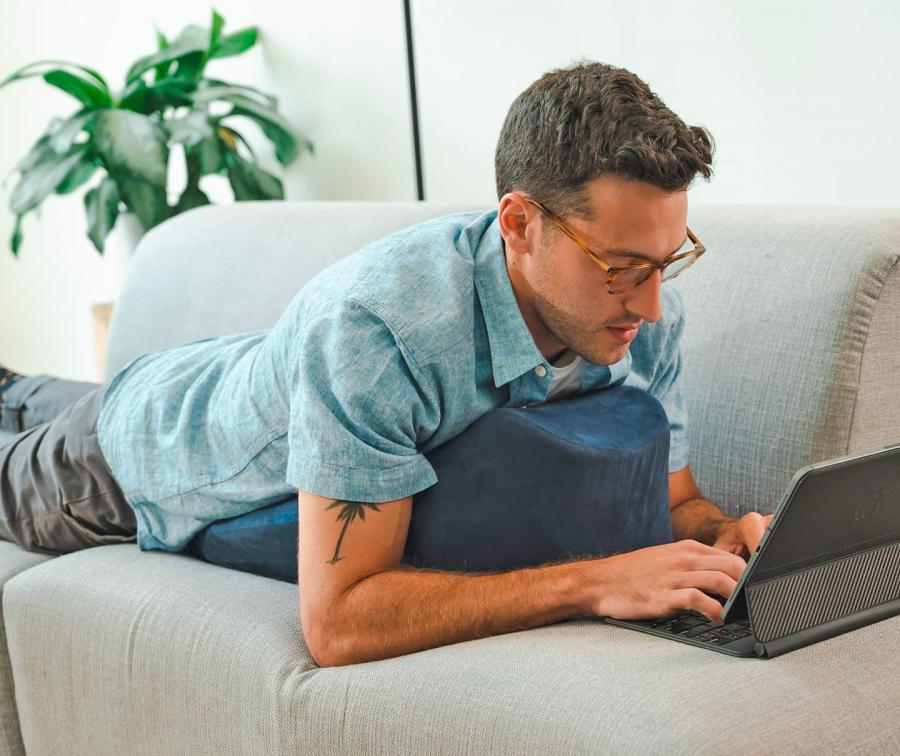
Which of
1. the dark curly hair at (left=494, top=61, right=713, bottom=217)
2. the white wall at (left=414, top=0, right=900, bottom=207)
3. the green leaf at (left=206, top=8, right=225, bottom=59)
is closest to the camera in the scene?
the dark curly hair at (left=494, top=61, right=713, bottom=217)

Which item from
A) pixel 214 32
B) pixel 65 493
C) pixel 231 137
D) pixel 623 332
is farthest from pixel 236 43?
pixel 623 332

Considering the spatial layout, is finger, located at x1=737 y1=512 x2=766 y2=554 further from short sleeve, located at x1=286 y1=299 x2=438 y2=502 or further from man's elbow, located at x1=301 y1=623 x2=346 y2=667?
man's elbow, located at x1=301 y1=623 x2=346 y2=667

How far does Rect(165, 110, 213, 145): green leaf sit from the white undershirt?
160cm

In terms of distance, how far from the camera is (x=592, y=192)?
125 cm

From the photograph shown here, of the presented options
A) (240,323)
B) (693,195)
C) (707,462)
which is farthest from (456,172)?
(707,462)

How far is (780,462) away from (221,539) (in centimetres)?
72

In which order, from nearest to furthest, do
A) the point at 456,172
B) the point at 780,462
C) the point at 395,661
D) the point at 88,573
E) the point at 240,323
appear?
the point at 395,661, the point at 780,462, the point at 88,573, the point at 240,323, the point at 456,172

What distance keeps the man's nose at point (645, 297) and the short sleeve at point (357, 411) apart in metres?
0.24

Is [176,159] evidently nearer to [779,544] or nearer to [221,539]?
[221,539]

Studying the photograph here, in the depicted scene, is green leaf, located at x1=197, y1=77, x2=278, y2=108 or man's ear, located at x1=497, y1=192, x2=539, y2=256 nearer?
man's ear, located at x1=497, y1=192, x2=539, y2=256

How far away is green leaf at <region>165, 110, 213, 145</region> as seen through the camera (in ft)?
8.95

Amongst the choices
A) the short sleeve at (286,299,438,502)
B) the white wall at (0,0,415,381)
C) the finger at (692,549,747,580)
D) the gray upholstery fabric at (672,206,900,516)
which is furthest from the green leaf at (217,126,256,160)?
the finger at (692,549,747,580)

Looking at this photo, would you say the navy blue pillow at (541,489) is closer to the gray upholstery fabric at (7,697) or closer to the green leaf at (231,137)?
the gray upholstery fabric at (7,697)

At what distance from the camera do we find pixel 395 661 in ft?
3.89
